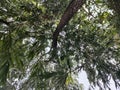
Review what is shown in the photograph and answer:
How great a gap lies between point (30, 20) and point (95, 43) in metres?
1.33

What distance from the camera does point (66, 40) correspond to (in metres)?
4.39

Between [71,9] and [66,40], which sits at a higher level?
[71,9]

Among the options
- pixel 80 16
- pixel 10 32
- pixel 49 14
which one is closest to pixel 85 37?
pixel 80 16

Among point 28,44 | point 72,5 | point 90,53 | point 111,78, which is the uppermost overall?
point 72,5

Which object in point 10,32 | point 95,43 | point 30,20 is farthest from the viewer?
point 95,43

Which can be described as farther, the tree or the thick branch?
the tree

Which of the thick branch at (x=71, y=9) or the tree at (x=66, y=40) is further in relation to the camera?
the tree at (x=66, y=40)

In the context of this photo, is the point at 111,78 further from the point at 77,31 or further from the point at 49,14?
the point at 49,14

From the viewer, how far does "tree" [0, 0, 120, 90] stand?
155 inches

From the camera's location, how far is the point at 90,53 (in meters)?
4.50

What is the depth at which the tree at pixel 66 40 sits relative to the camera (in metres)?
3.94

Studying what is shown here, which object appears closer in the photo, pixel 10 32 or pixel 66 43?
pixel 10 32

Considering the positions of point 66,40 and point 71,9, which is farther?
point 66,40

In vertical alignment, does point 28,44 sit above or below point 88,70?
above
